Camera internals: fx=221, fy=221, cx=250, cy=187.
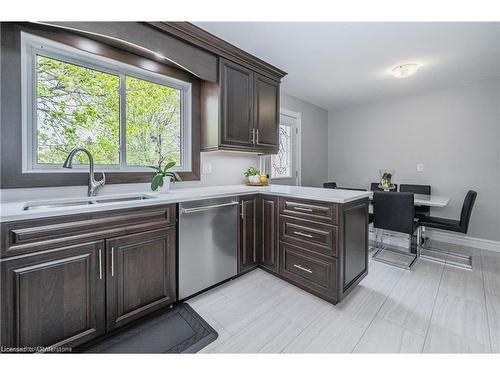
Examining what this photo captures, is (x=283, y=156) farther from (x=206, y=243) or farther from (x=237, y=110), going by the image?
(x=206, y=243)

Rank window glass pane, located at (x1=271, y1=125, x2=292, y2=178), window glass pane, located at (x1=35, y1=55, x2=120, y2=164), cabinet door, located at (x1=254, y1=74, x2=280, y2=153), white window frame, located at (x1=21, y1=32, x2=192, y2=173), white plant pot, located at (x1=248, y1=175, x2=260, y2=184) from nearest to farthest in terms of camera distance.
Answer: white window frame, located at (x1=21, y1=32, x2=192, y2=173) < window glass pane, located at (x1=35, y1=55, x2=120, y2=164) < cabinet door, located at (x1=254, y1=74, x2=280, y2=153) < white plant pot, located at (x1=248, y1=175, x2=260, y2=184) < window glass pane, located at (x1=271, y1=125, x2=292, y2=178)

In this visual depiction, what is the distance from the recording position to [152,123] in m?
2.30

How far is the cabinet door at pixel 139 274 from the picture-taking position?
1.44 m

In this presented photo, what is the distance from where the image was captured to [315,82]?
3.28 meters

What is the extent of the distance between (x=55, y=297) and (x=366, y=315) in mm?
2068

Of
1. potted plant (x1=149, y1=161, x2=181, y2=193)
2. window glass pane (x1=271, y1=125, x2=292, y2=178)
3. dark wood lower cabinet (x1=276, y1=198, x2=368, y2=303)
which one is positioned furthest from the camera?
window glass pane (x1=271, y1=125, x2=292, y2=178)

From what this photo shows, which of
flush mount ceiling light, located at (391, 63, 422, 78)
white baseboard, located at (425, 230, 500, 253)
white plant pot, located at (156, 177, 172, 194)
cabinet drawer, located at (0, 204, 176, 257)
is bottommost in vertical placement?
white baseboard, located at (425, 230, 500, 253)

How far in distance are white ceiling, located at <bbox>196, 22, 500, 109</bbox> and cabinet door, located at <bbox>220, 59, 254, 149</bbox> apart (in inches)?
10.0

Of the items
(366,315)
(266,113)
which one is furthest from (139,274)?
(266,113)

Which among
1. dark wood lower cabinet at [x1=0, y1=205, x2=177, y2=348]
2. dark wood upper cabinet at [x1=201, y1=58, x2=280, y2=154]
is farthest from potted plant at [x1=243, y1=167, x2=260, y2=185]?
dark wood lower cabinet at [x1=0, y1=205, x2=177, y2=348]

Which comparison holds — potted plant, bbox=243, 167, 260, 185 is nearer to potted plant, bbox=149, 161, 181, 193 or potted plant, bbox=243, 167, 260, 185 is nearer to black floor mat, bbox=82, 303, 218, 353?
potted plant, bbox=149, 161, 181, 193

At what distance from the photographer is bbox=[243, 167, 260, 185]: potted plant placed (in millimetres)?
2840
